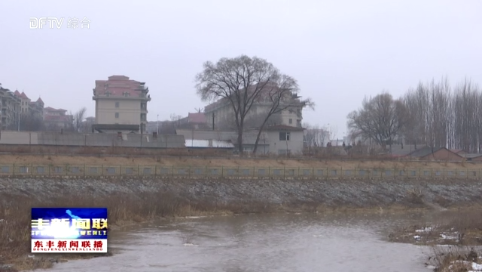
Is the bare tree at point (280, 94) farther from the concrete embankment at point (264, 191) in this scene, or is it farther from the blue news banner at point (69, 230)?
the blue news banner at point (69, 230)

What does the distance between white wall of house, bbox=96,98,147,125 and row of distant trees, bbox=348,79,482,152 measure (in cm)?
4690

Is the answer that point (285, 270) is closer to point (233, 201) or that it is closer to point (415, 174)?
point (233, 201)

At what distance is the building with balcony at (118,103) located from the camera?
120m

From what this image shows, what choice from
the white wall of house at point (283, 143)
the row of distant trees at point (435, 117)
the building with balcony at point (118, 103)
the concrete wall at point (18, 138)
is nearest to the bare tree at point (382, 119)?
the row of distant trees at point (435, 117)

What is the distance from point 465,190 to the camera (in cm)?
6588

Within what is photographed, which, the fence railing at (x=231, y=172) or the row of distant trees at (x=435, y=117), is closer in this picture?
the fence railing at (x=231, y=172)

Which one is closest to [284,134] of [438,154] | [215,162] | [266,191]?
[438,154]

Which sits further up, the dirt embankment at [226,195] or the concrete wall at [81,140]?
the concrete wall at [81,140]

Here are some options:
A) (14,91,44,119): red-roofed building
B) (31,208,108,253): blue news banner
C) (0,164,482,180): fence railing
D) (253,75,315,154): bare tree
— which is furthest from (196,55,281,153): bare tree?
(14,91,44,119): red-roofed building

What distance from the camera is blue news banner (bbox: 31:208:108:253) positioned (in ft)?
66.1

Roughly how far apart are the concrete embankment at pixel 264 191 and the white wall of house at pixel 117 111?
67452 millimetres

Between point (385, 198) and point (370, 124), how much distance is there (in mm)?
59776

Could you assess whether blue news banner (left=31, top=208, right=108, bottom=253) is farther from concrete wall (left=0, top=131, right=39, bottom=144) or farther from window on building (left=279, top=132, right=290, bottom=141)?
window on building (left=279, top=132, right=290, bottom=141)

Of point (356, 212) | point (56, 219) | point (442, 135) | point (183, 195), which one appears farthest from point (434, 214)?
point (442, 135)
